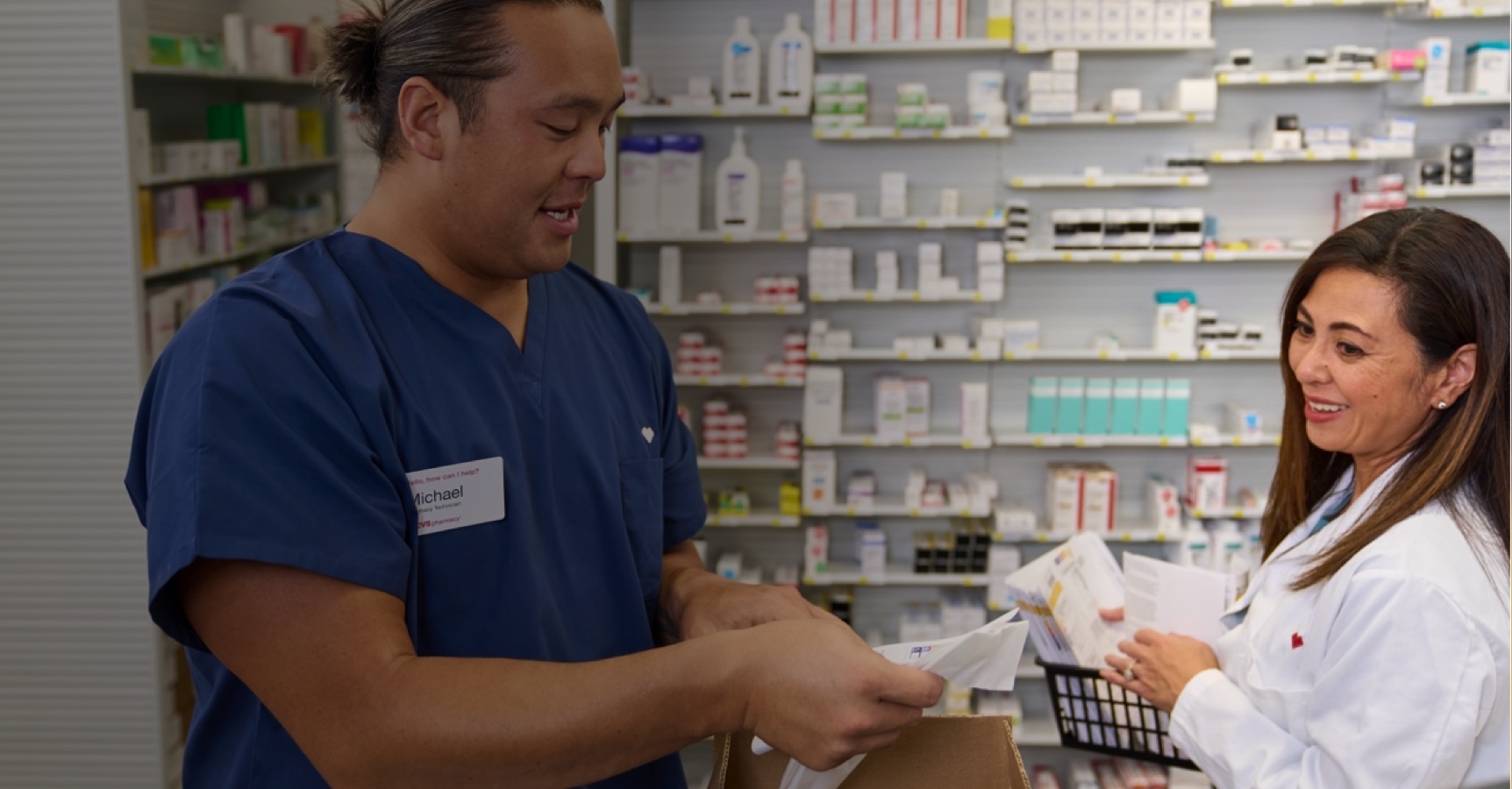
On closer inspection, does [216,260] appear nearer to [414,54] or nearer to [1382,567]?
[414,54]

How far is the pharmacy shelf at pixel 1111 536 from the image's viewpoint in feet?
16.7

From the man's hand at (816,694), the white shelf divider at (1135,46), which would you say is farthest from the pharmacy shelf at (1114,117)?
the man's hand at (816,694)

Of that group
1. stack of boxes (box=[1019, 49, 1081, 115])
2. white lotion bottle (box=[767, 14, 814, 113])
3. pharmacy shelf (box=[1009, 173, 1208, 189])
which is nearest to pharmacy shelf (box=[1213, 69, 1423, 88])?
pharmacy shelf (box=[1009, 173, 1208, 189])

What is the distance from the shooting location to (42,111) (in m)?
3.87

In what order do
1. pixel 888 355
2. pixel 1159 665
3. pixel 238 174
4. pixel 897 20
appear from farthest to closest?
1. pixel 238 174
2. pixel 888 355
3. pixel 897 20
4. pixel 1159 665

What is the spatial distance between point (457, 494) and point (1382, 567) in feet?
4.33

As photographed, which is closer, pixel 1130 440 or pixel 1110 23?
pixel 1110 23

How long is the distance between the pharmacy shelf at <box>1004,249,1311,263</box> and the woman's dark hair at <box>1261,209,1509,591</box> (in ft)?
9.42

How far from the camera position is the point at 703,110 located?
195 inches

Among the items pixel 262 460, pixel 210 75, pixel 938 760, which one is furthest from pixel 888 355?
pixel 262 460

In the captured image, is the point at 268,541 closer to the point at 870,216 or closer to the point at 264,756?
the point at 264,756

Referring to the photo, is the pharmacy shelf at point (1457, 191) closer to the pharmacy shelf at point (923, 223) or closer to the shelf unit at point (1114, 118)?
the shelf unit at point (1114, 118)

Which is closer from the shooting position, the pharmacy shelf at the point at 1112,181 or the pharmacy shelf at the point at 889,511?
the pharmacy shelf at the point at 1112,181

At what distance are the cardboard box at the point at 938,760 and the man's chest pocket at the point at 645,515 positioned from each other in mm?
274
